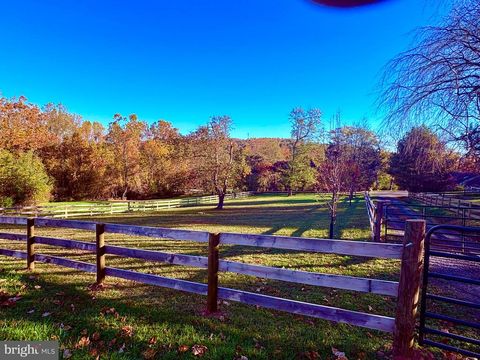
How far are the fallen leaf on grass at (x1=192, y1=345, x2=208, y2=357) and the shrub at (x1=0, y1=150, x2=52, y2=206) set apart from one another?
91.2 ft

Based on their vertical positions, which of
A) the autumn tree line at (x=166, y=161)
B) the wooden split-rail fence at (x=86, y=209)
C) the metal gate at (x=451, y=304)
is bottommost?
the wooden split-rail fence at (x=86, y=209)

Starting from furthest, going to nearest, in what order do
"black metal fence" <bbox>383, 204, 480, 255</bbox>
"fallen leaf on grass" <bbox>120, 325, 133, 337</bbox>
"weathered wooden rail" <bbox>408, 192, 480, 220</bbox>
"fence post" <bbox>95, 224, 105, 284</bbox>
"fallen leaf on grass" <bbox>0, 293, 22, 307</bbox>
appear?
"weathered wooden rail" <bbox>408, 192, 480, 220</bbox> → "black metal fence" <bbox>383, 204, 480, 255</bbox> → "fence post" <bbox>95, 224, 105, 284</bbox> → "fallen leaf on grass" <bbox>0, 293, 22, 307</bbox> → "fallen leaf on grass" <bbox>120, 325, 133, 337</bbox>

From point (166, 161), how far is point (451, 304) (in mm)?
45646

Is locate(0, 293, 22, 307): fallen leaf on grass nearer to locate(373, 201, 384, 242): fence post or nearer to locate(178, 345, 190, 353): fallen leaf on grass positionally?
locate(178, 345, 190, 353): fallen leaf on grass

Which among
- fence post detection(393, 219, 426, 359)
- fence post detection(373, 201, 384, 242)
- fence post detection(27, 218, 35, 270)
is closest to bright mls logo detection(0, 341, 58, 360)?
fence post detection(27, 218, 35, 270)

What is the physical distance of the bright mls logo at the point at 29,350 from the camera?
2840mm

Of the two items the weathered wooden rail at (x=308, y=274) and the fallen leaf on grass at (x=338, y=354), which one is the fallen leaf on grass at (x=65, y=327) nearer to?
the weathered wooden rail at (x=308, y=274)

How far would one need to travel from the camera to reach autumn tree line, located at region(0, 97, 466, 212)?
24078 millimetres

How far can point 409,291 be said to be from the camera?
9.52 feet

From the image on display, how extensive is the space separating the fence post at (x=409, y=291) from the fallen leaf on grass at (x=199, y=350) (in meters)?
1.97

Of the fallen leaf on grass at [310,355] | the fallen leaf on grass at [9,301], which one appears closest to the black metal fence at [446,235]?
the fallen leaf on grass at [310,355]

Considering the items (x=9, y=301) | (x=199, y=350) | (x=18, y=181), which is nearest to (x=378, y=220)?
(x=199, y=350)

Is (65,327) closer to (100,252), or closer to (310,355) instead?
(100,252)

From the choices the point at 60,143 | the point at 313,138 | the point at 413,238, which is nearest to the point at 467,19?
the point at 413,238
